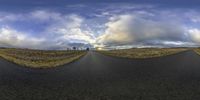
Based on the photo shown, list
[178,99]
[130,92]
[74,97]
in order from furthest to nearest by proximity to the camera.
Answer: [130,92] → [74,97] → [178,99]

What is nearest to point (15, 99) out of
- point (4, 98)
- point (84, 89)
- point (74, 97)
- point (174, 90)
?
point (4, 98)

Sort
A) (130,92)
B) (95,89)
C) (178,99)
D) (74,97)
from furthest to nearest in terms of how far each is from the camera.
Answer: (95,89) → (130,92) → (74,97) → (178,99)

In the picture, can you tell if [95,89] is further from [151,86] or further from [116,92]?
[151,86]

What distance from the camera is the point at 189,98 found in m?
15.1

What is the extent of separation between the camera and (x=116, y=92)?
17766 mm

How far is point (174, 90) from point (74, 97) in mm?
4524

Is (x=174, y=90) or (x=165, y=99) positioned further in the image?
(x=174, y=90)

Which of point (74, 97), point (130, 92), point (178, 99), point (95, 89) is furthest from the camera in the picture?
point (95, 89)

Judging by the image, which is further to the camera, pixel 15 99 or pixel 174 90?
pixel 174 90

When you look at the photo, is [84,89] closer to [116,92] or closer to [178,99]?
[116,92]

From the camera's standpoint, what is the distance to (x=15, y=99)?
611 inches

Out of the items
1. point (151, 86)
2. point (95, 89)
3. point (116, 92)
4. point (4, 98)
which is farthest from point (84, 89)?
point (4, 98)

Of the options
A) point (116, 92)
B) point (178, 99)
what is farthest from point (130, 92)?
point (178, 99)

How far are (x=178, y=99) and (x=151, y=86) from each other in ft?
15.7
